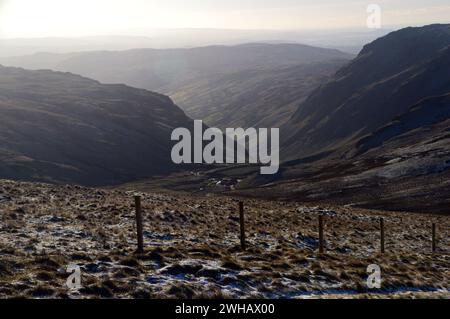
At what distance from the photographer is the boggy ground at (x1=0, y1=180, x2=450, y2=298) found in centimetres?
1382

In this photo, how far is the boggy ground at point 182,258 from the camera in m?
13.8

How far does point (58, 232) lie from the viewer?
21109 millimetres

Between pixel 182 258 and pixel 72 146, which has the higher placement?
pixel 182 258

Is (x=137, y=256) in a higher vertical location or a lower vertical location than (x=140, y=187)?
higher

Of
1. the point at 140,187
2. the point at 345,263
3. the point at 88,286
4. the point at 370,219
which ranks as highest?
the point at 88,286

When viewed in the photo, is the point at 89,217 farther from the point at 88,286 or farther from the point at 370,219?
the point at 370,219

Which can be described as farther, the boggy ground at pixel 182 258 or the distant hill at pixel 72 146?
the distant hill at pixel 72 146

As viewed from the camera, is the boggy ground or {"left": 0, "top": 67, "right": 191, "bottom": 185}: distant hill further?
{"left": 0, "top": 67, "right": 191, "bottom": 185}: distant hill

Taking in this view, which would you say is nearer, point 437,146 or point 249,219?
point 249,219

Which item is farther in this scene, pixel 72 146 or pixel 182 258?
pixel 72 146

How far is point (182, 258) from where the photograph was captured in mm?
17156

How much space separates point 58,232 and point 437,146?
377ft
